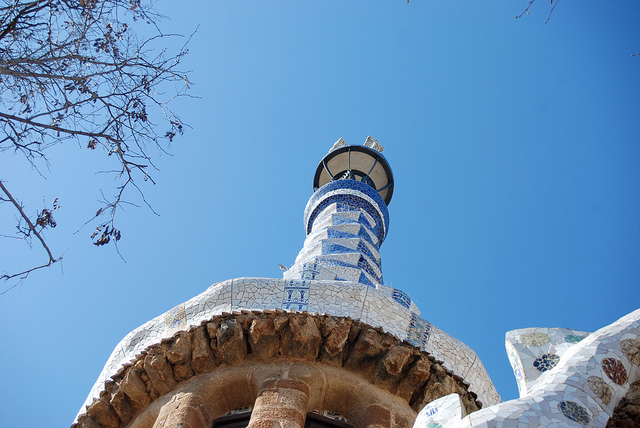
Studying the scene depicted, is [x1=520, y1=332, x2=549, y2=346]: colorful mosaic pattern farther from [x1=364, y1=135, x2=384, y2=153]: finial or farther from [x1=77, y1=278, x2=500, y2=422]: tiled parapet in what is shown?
[x1=364, y1=135, x2=384, y2=153]: finial

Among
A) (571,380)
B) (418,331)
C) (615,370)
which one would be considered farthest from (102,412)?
(615,370)

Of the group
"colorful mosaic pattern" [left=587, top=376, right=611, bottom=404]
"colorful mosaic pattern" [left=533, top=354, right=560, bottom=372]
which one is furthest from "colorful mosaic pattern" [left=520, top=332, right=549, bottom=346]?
"colorful mosaic pattern" [left=587, top=376, right=611, bottom=404]

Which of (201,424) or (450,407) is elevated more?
(201,424)

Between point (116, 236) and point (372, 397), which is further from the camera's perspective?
point (372, 397)

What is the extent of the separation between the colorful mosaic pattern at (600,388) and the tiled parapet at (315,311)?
2710 mm

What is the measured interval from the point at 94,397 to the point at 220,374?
1068mm

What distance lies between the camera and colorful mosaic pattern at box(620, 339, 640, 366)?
305 cm

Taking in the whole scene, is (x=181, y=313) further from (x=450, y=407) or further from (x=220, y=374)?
(x=450, y=407)

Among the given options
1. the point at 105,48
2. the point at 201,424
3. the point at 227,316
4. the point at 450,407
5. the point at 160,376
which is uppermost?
the point at 105,48

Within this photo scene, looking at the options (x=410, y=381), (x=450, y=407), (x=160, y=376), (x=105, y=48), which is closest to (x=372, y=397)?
(x=410, y=381)

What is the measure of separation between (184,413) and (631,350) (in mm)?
3300

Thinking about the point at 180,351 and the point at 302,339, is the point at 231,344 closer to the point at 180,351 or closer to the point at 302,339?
the point at 180,351

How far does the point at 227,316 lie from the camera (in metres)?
5.71

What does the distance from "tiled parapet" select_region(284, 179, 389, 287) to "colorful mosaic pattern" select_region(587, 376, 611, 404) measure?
14.8ft
